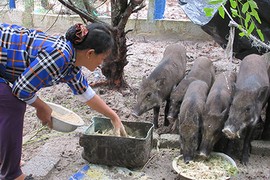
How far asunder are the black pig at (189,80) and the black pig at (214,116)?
47cm

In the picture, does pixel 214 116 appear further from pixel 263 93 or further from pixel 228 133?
pixel 263 93

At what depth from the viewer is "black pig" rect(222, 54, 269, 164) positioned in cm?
412

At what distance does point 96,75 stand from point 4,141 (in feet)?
11.4

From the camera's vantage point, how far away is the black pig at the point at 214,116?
162 inches

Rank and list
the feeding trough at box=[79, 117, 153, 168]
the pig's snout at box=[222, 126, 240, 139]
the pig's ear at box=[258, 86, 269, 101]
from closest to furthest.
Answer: the feeding trough at box=[79, 117, 153, 168] < the pig's snout at box=[222, 126, 240, 139] < the pig's ear at box=[258, 86, 269, 101]

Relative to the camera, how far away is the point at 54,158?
4.17 metres

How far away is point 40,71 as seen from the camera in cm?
270

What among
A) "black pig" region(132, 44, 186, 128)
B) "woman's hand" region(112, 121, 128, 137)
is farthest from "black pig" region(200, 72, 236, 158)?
"woman's hand" region(112, 121, 128, 137)

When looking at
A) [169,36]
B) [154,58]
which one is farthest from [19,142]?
[169,36]

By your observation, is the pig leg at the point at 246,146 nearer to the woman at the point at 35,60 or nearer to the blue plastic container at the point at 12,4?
the woman at the point at 35,60

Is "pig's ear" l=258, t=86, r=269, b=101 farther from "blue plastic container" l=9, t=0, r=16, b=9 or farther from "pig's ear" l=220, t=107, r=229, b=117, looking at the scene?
"blue plastic container" l=9, t=0, r=16, b=9

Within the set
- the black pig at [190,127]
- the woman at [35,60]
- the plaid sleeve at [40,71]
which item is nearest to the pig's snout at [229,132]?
the black pig at [190,127]

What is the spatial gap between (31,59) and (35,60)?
4.5 inches

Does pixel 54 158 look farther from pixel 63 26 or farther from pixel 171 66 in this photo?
pixel 63 26
